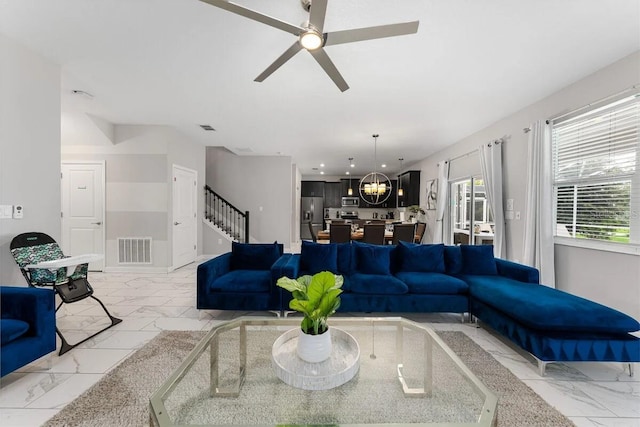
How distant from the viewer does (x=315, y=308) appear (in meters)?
1.43

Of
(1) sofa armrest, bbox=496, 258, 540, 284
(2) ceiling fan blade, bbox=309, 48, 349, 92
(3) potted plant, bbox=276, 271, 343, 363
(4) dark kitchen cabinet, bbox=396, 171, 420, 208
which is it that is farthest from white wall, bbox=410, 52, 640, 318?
(4) dark kitchen cabinet, bbox=396, 171, 420, 208

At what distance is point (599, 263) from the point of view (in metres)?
2.82

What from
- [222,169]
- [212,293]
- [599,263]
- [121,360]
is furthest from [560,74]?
[222,169]

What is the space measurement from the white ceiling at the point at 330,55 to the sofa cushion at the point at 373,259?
2027mm

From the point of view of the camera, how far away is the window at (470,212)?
5273mm

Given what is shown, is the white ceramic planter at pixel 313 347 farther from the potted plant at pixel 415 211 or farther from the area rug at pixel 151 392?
the potted plant at pixel 415 211

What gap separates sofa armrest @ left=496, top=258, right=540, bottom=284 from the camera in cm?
282

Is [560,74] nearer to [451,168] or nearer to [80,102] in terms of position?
[451,168]

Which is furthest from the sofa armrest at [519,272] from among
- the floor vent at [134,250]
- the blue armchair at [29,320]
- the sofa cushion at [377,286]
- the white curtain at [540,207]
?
the floor vent at [134,250]

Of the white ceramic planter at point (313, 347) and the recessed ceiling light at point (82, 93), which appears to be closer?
the white ceramic planter at point (313, 347)

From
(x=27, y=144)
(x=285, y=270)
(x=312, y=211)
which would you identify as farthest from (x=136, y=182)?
(x=312, y=211)

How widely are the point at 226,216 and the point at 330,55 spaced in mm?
5647

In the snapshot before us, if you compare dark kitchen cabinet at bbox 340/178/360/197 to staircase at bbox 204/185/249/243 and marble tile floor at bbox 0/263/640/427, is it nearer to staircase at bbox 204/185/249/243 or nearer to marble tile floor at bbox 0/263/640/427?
staircase at bbox 204/185/249/243

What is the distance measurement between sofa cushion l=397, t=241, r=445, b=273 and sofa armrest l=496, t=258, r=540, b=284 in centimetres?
68
